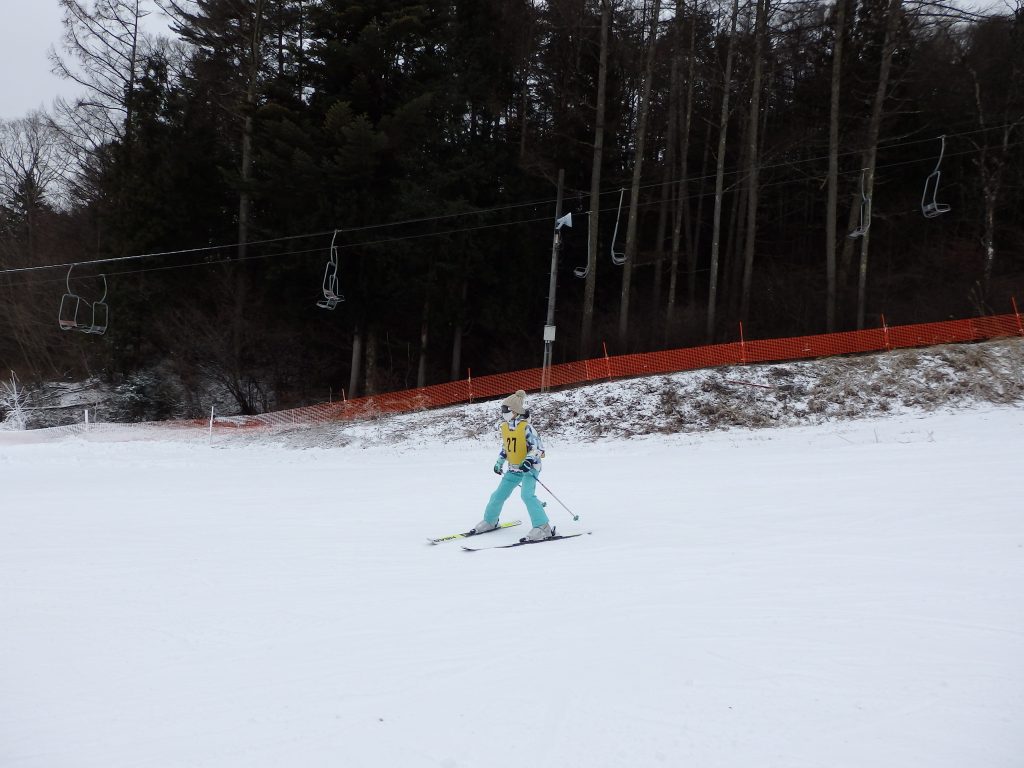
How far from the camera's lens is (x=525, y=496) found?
8320 millimetres

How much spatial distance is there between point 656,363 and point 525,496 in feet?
47.5

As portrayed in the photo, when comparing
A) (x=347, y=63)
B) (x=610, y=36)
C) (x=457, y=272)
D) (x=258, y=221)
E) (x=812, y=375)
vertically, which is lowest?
(x=812, y=375)

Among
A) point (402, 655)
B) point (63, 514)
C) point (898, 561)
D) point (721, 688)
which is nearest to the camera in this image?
point (721, 688)

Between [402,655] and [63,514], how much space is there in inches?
320

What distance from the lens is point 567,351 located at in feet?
88.0

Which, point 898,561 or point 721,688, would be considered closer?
point 721,688

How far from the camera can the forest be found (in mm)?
23984

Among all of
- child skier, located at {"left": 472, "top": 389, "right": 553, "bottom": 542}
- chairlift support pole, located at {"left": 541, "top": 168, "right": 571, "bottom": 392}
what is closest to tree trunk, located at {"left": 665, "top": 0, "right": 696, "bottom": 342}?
chairlift support pole, located at {"left": 541, "top": 168, "right": 571, "bottom": 392}

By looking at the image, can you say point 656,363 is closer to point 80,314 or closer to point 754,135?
point 754,135

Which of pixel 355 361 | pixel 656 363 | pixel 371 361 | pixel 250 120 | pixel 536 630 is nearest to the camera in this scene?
pixel 536 630

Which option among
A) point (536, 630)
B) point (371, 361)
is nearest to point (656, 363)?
point (371, 361)

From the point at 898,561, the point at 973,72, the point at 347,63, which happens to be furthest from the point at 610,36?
the point at 898,561

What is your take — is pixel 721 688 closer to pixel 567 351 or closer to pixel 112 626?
pixel 112 626

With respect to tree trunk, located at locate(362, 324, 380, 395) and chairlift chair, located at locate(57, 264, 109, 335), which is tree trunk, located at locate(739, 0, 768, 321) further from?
chairlift chair, located at locate(57, 264, 109, 335)
